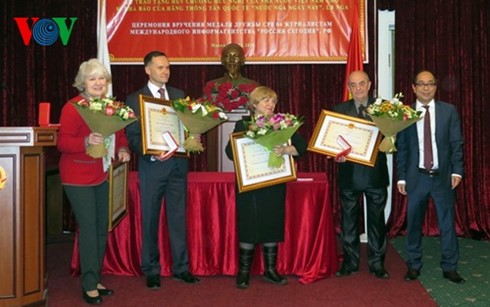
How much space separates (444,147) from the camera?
160 inches

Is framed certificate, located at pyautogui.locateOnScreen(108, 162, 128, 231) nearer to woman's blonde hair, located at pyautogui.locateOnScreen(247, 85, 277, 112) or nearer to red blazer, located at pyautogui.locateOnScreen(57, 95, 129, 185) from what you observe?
red blazer, located at pyautogui.locateOnScreen(57, 95, 129, 185)

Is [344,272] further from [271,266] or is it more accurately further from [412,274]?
[271,266]

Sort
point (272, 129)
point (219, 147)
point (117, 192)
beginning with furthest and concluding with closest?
point (219, 147) → point (117, 192) → point (272, 129)

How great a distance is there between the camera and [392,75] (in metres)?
6.23

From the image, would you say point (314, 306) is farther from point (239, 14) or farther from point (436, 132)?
point (239, 14)

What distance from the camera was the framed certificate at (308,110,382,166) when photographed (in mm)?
4004

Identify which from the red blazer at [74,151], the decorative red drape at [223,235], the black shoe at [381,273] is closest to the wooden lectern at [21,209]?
the red blazer at [74,151]

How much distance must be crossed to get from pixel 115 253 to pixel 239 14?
2.79 meters

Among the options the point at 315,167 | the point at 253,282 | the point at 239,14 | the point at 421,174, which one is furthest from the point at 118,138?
the point at 315,167

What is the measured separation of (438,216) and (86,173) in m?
2.42

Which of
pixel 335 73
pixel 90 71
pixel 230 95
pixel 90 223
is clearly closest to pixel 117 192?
pixel 90 223

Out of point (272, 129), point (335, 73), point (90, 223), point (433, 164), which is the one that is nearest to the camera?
point (90, 223)

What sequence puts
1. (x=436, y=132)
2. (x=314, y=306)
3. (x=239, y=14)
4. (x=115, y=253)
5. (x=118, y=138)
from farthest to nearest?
(x=239, y=14), (x=115, y=253), (x=436, y=132), (x=118, y=138), (x=314, y=306)

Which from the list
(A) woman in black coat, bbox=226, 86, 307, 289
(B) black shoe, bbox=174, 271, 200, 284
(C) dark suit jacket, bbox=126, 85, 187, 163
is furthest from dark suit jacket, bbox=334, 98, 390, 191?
(C) dark suit jacket, bbox=126, 85, 187, 163
